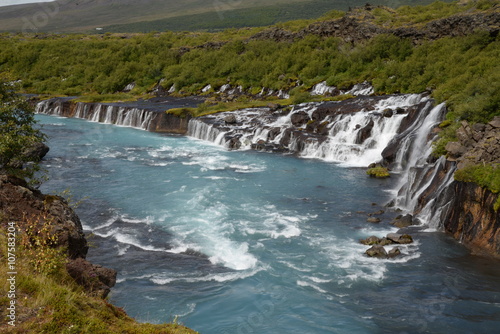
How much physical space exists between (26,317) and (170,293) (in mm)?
9090

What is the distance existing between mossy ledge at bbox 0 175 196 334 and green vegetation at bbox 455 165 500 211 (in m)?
17.7

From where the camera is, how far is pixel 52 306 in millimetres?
9469

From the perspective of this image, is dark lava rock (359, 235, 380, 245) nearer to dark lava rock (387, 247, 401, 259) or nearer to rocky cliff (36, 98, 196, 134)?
dark lava rock (387, 247, 401, 259)

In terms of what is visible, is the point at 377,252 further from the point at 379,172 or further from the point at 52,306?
the point at 52,306

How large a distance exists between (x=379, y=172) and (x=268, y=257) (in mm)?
17163

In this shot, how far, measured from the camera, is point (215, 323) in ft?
52.0

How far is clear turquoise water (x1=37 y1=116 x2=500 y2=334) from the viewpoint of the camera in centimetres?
1644

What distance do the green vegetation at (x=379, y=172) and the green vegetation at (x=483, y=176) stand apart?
10.9m

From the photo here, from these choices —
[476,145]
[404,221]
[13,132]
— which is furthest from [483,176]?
[13,132]

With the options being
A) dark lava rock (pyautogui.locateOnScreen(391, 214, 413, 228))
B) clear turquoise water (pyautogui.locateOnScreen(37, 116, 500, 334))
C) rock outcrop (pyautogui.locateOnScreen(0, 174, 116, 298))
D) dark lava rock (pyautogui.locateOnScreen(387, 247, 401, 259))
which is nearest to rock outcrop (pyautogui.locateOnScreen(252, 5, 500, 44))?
clear turquoise water (pyautogui.locateOnScreen(37, 116, 500, 334))

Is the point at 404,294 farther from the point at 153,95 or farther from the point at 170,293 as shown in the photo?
the point at 153,95

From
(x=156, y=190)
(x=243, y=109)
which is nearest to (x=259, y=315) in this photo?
(x=156, y=190)

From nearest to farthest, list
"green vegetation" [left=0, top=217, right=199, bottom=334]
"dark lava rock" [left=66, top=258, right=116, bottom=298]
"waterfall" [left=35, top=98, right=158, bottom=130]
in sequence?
"green vegetation" [left=0, top=217, right=199, bottom=334]
"dark lava rock" [left=66, top=258, right=116, bottom=298]
"waterfall" [left=35, top=98, right=158, bottom=130]

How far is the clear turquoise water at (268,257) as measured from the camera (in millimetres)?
16438
